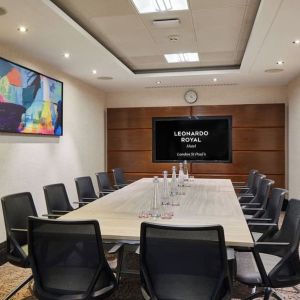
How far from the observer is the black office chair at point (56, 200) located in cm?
364

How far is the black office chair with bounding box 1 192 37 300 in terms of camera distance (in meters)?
2.84

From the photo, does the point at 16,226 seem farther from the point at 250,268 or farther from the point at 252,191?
the point at 252,191

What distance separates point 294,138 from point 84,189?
4526 mm

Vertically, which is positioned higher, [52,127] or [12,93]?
[12,93]

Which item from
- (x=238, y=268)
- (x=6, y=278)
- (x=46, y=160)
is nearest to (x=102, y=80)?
(x=46, y=160)

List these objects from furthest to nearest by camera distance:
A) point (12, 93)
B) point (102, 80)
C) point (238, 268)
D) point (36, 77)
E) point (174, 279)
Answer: point (102, 80) → point (36, 77) → point (12, 93) → point (238, 268) → point (174, 279)

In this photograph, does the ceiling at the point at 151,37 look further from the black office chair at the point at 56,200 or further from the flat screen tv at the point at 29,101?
the black office chair at the point at 56,200

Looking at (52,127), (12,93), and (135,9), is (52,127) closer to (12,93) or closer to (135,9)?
(12,93)

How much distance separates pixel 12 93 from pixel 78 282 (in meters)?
3.18

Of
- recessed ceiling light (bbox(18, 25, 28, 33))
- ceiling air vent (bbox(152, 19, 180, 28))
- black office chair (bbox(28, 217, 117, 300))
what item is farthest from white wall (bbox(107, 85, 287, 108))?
black office chair (bbox(28, 217, 117, 300))

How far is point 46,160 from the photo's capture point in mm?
Result: 5555

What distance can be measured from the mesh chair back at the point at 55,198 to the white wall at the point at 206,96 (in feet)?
15.4

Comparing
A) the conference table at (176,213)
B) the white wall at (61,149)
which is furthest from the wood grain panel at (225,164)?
the conference table at (176,213)

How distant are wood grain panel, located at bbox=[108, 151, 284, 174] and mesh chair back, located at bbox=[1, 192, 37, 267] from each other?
5.02 meters
